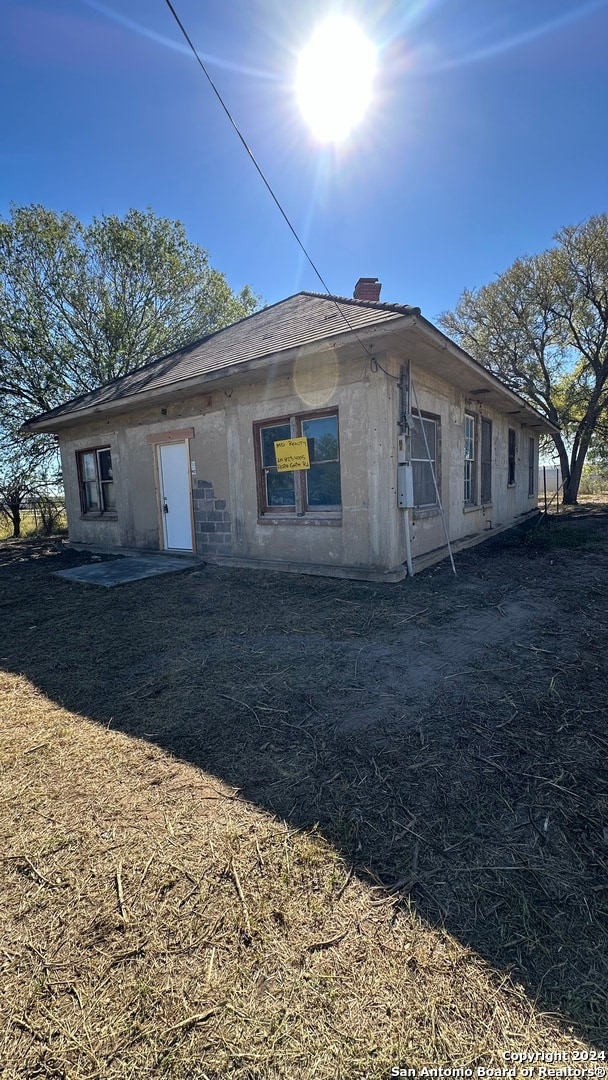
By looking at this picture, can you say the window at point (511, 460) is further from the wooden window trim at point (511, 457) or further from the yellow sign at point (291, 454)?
the yellow sign at point (291, 454)

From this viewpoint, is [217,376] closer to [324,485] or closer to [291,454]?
[291,454]

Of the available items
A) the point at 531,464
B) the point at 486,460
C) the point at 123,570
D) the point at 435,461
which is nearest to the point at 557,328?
the point at 531,464

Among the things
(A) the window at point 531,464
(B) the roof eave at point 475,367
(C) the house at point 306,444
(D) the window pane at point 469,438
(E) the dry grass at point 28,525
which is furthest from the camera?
→ (E) the dry grass at point 28,525

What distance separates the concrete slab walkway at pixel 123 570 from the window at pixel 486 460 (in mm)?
6927

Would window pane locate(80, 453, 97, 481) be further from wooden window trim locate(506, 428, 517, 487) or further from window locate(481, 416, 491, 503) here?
wooden window trim locate(506, 428, 517, 487)

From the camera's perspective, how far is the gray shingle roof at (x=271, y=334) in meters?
6.14

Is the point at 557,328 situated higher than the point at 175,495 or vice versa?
the point at 557,328

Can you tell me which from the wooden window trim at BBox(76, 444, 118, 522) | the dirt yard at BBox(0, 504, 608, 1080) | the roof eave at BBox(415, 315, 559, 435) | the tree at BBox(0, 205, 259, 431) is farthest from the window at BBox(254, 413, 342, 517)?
the tree at BBox(0, 205, 259, 431)

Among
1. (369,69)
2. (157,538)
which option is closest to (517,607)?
(369,69)

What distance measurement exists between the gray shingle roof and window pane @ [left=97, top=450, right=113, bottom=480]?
44.8 inches

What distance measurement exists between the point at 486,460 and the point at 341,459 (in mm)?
5907

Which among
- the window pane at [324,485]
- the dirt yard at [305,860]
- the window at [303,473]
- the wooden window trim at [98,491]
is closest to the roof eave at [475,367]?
the window at [303,473]

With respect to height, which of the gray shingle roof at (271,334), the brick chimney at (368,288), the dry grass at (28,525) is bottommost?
the dry grass at (28,525)

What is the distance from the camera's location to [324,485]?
23.5 ft
